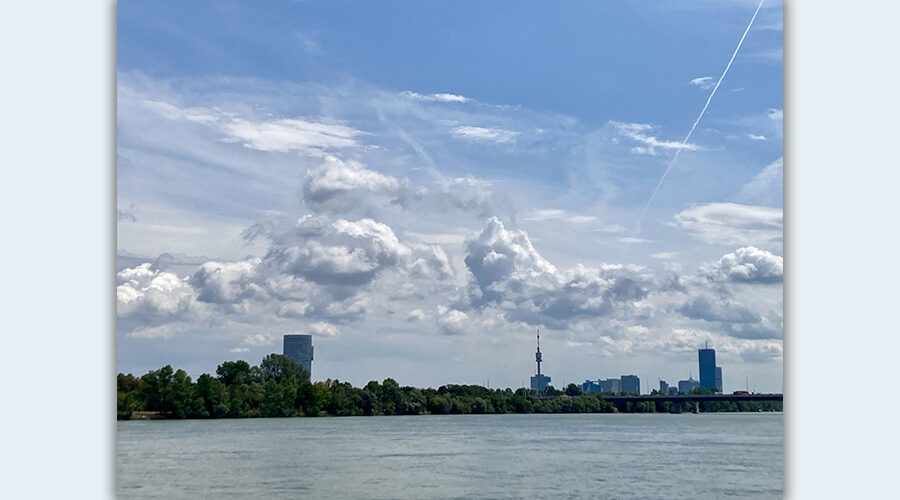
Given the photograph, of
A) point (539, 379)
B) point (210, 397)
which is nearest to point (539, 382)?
point (539, 379)

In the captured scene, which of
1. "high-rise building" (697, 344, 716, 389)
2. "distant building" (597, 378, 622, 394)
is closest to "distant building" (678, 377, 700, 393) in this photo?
"high-rise building" (697, 344, 716, 389)

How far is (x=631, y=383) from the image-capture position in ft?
32.9

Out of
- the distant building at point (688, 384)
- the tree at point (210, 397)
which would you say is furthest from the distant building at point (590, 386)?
the tree at point (210, 397)

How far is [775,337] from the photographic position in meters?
7.46

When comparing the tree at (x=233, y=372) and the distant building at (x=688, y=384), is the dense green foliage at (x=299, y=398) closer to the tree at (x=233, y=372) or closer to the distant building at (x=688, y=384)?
the tree at (x=233, y=372)

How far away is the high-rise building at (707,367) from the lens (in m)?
8.62

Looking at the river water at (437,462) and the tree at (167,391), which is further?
the tree at (167,391)

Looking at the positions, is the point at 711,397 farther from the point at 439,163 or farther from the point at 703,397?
A: the point at 439,163

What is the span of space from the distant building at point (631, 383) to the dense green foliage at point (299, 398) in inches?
23.1

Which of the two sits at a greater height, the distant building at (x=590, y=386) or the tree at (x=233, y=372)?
the tree at (x=233, y=372)

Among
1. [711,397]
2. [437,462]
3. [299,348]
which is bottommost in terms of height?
[437,462]

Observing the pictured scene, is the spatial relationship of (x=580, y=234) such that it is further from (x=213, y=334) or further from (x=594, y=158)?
(x=213, y=334)

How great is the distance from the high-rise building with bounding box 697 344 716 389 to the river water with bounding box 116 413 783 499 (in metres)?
0.94

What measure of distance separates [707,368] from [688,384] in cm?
73
